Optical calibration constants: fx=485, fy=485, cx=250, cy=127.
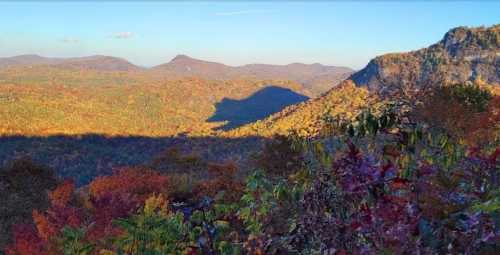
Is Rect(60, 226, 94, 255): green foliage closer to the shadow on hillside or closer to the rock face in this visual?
the shadow on hillside

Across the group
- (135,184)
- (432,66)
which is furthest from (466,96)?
(432,66)

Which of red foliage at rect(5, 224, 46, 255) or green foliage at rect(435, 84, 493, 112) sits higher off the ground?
green foliage at rect(435, 84, 493, 112)

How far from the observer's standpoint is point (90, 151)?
138 m

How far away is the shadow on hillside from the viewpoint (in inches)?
4783

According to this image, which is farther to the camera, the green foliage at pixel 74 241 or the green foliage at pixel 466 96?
the green foliage at pixel 466 96

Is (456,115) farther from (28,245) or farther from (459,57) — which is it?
(459,57)

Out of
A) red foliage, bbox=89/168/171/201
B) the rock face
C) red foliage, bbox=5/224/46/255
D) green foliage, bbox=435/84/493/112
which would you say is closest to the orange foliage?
green foliage, bbox=435/84/493/112

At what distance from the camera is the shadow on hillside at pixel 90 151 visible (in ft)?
→ 399

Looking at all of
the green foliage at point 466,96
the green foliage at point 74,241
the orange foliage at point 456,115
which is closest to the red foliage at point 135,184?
the orange foliage at point 456,115

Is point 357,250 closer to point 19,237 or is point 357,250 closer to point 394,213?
point 394,213

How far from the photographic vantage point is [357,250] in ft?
15.9

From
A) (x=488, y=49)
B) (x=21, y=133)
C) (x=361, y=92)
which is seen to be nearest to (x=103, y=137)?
(x=21, y=133)

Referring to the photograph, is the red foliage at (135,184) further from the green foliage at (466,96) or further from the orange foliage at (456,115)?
the green foliage at (466,96)

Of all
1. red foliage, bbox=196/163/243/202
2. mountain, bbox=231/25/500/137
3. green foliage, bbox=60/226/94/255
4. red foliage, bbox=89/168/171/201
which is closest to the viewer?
green foliage, bbox=60/226/94/255
